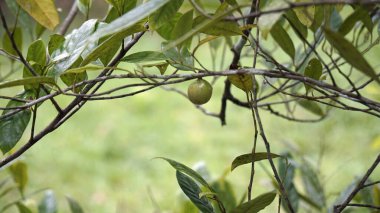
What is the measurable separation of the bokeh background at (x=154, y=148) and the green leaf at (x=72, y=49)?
1941 mm

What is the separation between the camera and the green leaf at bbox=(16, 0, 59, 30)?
65 cm

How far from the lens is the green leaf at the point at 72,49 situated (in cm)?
59

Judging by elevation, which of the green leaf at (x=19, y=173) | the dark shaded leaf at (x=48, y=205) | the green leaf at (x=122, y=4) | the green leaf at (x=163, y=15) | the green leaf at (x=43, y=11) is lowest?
the dark shaded leaf at (x=48, y=205)

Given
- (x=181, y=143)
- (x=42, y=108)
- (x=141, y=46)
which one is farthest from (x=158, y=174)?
(x=141, y=46)

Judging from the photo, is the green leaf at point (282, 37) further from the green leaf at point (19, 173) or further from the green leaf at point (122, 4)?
the green leaf at point (19, 173)

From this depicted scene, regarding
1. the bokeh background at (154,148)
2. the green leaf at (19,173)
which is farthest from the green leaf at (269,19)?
the bokeh background at (154,148)

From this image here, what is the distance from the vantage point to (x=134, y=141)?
3.32 metres

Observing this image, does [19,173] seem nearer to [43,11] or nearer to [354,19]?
[43,11]

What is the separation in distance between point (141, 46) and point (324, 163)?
7.59 feet

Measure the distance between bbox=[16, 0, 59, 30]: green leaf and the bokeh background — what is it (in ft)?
6.31

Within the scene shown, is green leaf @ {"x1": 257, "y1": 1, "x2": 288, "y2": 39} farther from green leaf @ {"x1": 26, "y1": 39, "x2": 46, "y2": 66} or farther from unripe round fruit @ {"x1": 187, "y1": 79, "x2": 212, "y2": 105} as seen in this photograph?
green leaf @ {"x1": 26, "y1": 39, "x2": 46, "y2": 66}

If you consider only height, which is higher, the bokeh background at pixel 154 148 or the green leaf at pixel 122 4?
the green leaf at pixel 122 4

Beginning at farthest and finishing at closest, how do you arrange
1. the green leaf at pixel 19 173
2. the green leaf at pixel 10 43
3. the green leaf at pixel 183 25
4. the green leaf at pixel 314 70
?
the green leaf at pixel 19 173 < the green leaf at pixel 10 43 < the green leaf at pixel 314 70 < the green leaf at pixel 183 25

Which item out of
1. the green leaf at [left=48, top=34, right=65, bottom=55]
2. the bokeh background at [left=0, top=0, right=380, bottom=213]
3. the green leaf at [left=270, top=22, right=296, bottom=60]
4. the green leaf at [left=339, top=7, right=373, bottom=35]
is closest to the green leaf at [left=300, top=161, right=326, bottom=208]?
the green leaf at [left=270, top=22, right=296, bottom=60]
